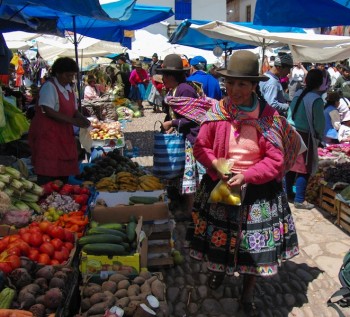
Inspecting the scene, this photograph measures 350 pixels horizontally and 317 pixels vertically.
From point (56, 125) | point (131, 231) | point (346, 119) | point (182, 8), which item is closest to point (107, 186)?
point (56, 125)

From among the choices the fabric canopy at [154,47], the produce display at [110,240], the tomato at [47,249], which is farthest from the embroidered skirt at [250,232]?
A: the fabric canopy at [154,47]

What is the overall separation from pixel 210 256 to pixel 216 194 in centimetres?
56

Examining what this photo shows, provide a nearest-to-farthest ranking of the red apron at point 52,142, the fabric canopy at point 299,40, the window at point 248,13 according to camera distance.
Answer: the red apron at point 52,142 < the fabric canopy at point 299,40 < the window at point 248,13

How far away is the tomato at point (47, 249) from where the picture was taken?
10.2ft

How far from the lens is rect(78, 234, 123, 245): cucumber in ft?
10.8

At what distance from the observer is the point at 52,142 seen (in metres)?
4.72

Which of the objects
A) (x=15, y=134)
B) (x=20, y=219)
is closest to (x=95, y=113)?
(x=15, y=134)

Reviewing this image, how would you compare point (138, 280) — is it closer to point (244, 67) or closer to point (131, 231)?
point (131, 231)

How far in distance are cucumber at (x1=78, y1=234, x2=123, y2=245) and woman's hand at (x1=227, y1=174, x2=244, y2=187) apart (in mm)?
1082

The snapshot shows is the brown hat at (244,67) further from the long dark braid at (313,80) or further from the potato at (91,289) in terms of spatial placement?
A: the long dark braid at (313,80)

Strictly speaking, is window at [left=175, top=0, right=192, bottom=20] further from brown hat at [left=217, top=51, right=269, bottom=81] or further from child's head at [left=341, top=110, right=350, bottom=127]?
brown hat at [left=217, top=51, right=269, bottom=81]

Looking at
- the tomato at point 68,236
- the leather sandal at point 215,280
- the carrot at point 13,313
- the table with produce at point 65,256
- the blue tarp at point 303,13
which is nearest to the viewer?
the carrot at point 13,313

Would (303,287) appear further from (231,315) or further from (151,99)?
(151,99)

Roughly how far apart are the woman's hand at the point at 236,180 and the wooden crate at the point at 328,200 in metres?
3.29
